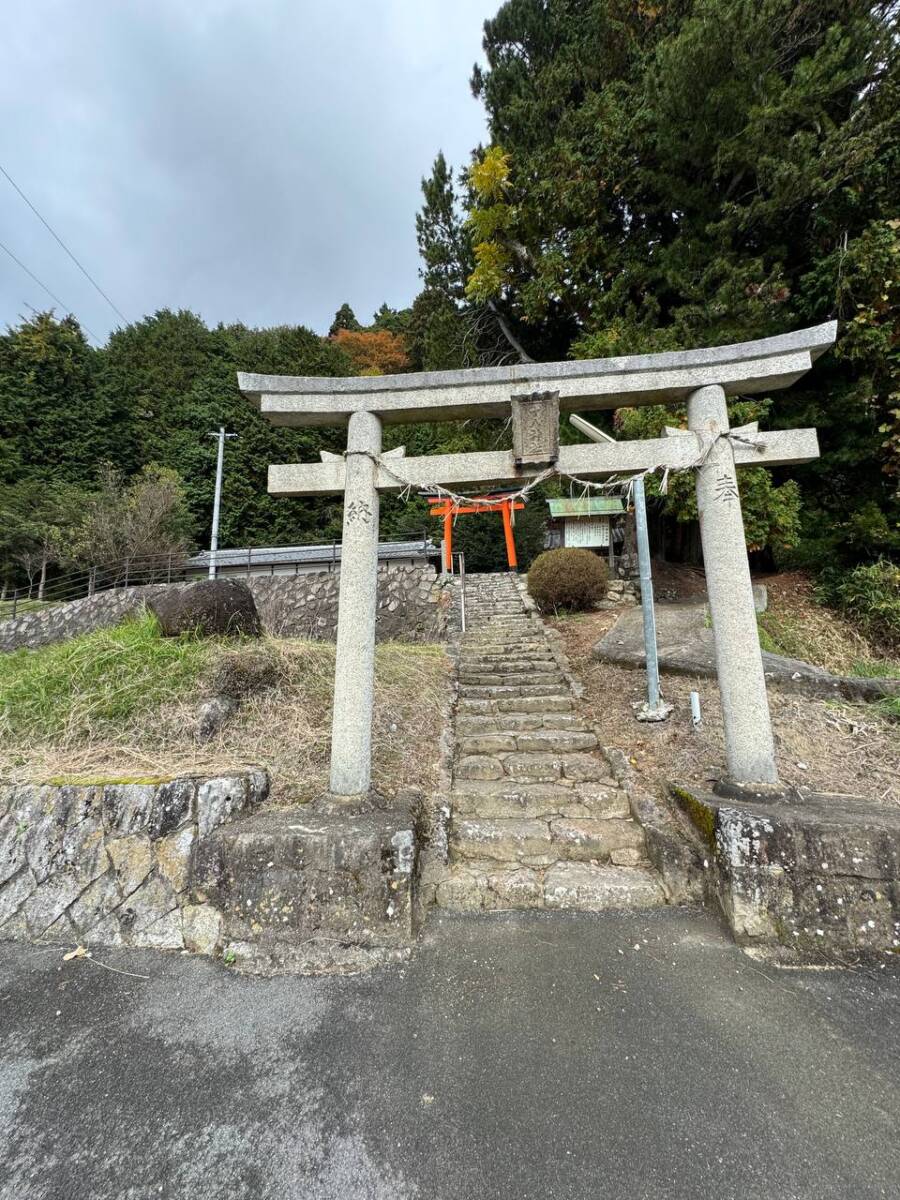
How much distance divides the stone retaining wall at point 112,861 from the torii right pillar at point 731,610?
3356 mm

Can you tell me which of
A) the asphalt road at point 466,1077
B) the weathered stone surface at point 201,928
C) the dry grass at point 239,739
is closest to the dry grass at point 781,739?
the asphalt road at point 466,1077

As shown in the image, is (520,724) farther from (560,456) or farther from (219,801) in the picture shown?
(219,801)

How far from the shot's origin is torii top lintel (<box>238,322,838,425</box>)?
Result: 128 inches

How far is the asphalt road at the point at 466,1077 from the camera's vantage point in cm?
150

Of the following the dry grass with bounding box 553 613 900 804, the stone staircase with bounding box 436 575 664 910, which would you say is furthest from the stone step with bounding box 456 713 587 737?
the dry grass with bounding box 553 613 900 804

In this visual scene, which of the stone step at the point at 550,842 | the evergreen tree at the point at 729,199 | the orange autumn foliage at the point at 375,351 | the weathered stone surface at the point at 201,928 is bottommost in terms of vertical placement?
the weathered stone surface at the point at 201,928

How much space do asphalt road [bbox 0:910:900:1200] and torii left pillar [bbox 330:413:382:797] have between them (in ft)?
3.84

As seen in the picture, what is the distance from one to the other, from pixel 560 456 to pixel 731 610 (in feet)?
5.28

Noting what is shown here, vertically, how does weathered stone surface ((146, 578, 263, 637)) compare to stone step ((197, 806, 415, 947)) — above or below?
above

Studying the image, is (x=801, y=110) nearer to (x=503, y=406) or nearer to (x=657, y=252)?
(x=657, y=252)

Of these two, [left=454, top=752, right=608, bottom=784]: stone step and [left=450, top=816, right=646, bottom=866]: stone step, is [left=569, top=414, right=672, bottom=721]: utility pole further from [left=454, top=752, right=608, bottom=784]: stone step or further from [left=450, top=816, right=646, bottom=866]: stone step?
[left=450, top=816, right=646, bottom=866]: stone step

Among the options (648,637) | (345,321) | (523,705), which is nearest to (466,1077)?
(523,705)

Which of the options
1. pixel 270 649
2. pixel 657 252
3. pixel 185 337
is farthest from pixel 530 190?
pixel 185 337

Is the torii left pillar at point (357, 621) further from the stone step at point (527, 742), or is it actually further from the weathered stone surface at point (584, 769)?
the weathered stone surface at point (584, 769)
